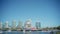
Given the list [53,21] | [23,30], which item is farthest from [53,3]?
[23,30]

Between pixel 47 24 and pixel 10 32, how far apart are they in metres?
1.27

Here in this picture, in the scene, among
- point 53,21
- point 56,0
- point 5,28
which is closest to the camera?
point 56,0

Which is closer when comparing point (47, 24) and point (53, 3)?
point (53, 3)

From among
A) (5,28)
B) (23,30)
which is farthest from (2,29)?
(23,30)

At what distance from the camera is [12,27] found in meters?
4.32

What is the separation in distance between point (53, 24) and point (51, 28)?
24 centimetres

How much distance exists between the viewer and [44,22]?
13.7 feet

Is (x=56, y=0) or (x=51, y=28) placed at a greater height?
(x=56, y=0)

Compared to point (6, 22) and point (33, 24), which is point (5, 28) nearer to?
point (6, 22)

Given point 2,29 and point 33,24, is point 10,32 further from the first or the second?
point 33,24

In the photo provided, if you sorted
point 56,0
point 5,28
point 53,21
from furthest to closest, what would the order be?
point 5,28 → point 53,21 → point 56,0

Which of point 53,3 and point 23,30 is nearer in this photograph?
point 53,3

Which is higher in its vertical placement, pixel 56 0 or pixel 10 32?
pixel 56 0

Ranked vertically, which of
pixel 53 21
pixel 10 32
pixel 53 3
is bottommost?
pixel 10 32
